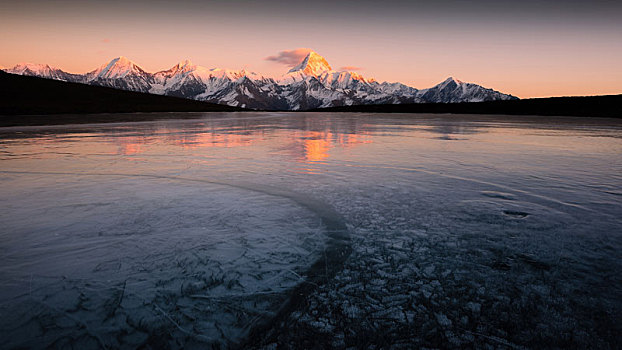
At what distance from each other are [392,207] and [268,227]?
87.0 inches

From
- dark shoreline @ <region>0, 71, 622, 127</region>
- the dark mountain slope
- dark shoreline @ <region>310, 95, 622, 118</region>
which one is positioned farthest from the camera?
the dark mountain slope

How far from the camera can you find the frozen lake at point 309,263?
2.67 metres

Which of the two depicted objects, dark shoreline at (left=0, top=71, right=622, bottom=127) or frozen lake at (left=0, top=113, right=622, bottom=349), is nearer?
frozen lake at (left=0, top=113, right=622, bottom=349)

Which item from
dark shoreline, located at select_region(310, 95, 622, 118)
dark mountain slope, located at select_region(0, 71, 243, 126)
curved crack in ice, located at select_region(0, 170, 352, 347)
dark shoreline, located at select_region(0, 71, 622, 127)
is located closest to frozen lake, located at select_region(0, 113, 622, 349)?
curved crack in ice, located at select_region(0, 170, 352, 347)

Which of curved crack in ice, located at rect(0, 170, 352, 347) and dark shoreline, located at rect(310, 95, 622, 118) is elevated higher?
dark shoreline, located at rect(310, 95, 622, 118)

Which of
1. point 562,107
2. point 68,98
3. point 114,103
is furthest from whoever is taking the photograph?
point 114,103

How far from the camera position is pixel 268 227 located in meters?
4.89

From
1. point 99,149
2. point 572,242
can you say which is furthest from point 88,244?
point 99,149

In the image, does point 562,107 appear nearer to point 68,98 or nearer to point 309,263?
point 309,263

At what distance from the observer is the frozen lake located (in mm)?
2668

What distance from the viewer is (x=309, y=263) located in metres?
3.78

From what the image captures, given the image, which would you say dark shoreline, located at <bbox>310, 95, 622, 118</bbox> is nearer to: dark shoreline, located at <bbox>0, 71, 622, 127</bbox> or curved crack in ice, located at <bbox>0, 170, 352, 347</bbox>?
dark shoreline, located at <bbox>0, 71, 622, 127</bbox>

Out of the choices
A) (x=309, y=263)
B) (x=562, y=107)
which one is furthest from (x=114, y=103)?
(x=562, y=107)

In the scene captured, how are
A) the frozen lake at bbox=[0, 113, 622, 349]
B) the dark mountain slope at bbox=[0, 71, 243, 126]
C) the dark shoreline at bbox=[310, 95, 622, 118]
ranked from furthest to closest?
the dark mountain slope at bbox=[0, 71, 243, 126], the dark shoreline at bbox=[310, 95, 622, 118], the frozen lake at bbox=[0, 113, 622, 349]
